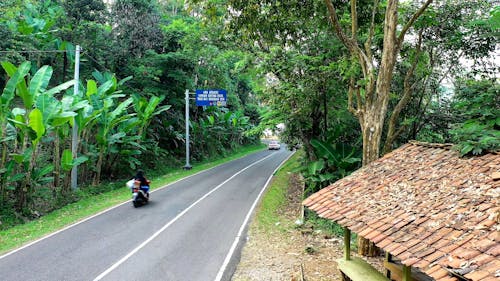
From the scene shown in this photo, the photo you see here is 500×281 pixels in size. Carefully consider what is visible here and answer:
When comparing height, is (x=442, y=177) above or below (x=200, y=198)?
above

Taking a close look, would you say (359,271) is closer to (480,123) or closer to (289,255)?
(289,255)

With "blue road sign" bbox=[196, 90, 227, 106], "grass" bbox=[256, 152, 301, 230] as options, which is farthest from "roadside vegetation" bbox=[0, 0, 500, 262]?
"blue road sign" bbox=[196, 90, 227, 106]

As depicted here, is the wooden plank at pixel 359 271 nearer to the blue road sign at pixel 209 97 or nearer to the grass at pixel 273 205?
the grass at pixel 273 205

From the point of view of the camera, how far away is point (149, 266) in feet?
29.0

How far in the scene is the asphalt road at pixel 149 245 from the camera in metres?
8.46

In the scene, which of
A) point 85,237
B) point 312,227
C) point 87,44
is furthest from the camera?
point 87,44

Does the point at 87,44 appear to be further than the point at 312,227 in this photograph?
Yes

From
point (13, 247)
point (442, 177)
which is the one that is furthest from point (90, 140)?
point (442, 177)

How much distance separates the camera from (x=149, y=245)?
10.3 metres

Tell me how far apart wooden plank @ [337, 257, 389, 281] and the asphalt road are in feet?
8.54

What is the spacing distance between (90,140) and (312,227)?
1298cm

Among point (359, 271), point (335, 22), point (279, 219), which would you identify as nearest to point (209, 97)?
point (279, 219)

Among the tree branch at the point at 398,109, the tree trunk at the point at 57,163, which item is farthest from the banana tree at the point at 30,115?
the tree branch at the point at 398,109

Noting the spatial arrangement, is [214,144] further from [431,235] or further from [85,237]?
[431,235]
